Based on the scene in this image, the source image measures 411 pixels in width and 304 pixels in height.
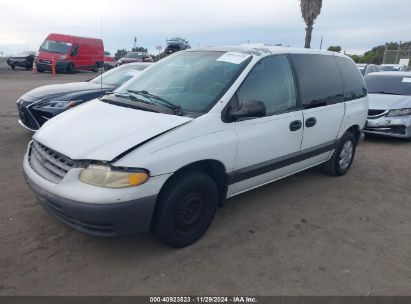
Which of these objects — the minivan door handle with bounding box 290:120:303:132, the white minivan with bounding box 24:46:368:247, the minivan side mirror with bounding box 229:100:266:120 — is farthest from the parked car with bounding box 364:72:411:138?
the minivan side mirror with bounding box 229:100:266:120

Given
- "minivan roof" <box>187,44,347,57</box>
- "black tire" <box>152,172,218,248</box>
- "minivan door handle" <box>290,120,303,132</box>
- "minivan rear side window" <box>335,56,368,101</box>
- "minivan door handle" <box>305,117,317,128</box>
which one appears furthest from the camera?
"minivan rear side window" <box>335,56,368,101</box>

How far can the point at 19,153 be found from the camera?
5785 mm

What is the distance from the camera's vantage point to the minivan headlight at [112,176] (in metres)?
2.70

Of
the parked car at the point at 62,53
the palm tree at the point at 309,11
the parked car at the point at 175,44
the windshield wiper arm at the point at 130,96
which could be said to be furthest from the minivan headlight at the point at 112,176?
the parked car at the point at 175,44

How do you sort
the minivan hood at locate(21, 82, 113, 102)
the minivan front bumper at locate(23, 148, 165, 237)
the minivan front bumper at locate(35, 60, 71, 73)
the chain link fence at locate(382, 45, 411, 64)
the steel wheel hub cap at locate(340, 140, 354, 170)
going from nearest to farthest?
the minivan front bumper at locate(23, 148, 165, 237) < the steel wheel hub cap at locate(340, 140, 354, 170) < the minivan hood at locate(21, 82, 113, 102) < the minivan front bumper at locate(35, 60, 71, 73) < the chain link fence at locate(382, 45, 411, 64)

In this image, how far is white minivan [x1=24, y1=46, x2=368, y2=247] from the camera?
2.75 metres

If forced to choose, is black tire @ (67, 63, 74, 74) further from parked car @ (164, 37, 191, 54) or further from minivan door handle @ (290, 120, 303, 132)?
minivan door handle @ (290, 120, 303, 132)

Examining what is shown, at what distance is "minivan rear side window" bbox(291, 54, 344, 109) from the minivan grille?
2682mm

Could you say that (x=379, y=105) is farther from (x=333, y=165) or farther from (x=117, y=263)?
(x=117, y=263)

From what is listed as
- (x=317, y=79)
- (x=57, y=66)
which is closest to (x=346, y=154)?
(x=317, y=79)

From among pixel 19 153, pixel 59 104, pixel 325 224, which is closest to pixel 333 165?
pixel 325 224

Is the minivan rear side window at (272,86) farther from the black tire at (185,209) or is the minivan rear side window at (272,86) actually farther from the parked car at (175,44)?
the parked car at (175,44)

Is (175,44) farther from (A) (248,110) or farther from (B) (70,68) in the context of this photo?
(A) (248,110)

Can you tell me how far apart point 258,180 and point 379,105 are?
211 inches
